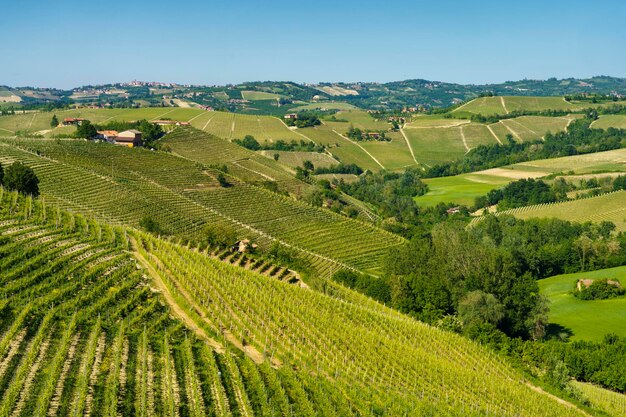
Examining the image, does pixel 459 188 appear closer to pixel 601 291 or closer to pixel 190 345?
pixel 601 291

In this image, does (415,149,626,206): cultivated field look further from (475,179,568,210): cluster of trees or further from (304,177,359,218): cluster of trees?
(304,177,359,218): cluster of trees

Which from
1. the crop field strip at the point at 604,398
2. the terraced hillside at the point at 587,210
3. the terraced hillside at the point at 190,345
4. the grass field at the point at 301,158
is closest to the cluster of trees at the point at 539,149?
the grass field at the point at 301,158

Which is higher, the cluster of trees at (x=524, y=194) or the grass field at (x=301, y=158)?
the grass field at (x=301, y=158)

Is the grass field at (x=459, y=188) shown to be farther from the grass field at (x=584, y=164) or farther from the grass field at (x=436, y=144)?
the grass field at (x=436, y=144)

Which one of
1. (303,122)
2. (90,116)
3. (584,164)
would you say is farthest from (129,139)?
(584,164)

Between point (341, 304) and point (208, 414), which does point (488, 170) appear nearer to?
point (341, 304)
